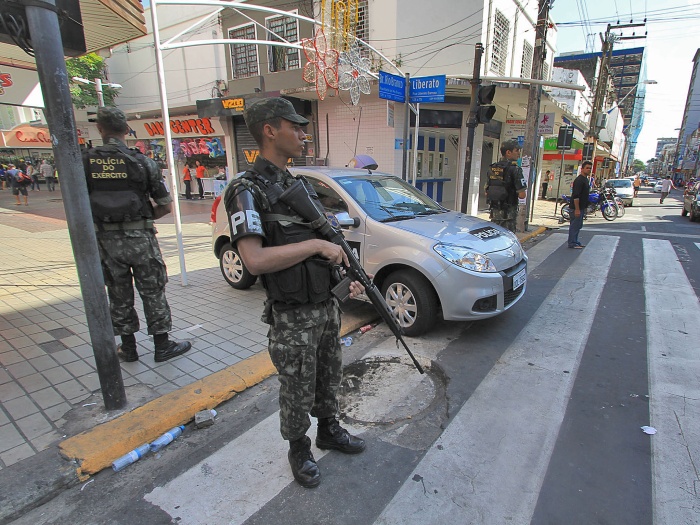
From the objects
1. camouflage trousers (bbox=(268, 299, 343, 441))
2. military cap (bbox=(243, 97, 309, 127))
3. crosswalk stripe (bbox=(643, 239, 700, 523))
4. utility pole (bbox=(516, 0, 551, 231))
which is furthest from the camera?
utility pole (bbox=(516, 0, 551, 231))

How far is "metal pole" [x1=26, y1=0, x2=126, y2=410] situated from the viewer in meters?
2.22

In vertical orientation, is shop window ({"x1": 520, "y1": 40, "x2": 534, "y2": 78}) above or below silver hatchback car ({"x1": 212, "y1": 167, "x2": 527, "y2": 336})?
above

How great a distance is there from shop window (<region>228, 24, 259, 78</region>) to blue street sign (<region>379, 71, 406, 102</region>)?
8.56m

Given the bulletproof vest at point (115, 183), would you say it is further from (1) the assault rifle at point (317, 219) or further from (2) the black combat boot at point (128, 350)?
(1) the assault rifle at point (317, 219)

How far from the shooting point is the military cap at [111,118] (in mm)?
3004

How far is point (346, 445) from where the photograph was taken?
240 cm

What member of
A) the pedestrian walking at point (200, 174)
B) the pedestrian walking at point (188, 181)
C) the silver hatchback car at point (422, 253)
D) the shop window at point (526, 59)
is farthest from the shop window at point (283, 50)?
the silver hatchback car at point (422, 253)

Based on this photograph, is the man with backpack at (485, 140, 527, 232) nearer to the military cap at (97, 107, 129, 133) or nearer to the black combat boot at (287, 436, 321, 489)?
the military cap at (97, 107, 129, 133)

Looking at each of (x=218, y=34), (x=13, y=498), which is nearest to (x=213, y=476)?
(x=13, y=498)

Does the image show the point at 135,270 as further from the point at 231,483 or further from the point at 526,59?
the point at 526,59

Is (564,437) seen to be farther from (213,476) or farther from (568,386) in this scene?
(213,476)

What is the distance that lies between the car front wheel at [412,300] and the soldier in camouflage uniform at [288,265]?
1.87 metres

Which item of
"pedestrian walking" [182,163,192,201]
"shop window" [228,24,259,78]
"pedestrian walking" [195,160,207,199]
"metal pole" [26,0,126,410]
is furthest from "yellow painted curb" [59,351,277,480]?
"pedestrian walking" [182,163,192,201]

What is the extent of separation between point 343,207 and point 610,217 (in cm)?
1330
